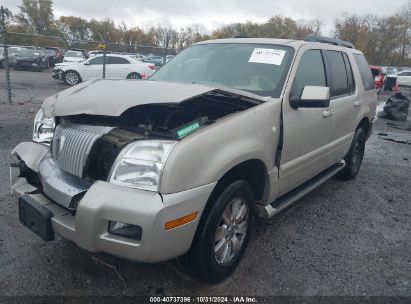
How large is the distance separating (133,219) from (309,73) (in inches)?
95.3

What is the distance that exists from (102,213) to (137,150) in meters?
0.42

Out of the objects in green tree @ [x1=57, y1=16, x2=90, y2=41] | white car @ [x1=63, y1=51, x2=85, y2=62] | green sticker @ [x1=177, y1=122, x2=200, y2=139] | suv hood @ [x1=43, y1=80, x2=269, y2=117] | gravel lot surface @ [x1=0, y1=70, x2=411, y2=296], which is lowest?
gravel lot surface @ [x1=0, y1=70, x2=411, y2=296]

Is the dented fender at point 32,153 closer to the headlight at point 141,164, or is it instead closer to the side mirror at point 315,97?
the headlight at point 141,164

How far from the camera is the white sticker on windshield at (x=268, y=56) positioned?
3242mm

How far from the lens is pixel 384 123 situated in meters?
10.6

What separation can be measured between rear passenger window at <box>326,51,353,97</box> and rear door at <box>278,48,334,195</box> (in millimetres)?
203

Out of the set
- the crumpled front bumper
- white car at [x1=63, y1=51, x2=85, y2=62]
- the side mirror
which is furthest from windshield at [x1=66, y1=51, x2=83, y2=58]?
the crumpled front bumper

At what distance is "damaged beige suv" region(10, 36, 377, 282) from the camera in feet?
6.60

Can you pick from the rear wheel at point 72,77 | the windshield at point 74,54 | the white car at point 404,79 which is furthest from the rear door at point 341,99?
the white car at point 404,79

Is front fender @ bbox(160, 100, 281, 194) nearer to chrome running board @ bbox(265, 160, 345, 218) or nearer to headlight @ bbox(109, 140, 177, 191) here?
headlight @ bbox(109, 140, 177, 191)

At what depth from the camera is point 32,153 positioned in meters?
2.68

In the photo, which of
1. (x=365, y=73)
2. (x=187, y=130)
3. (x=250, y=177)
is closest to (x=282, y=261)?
(x=250, y=177)

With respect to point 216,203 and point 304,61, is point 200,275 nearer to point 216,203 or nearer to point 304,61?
point 216,203

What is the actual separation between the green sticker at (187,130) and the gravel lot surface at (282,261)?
1.17 metres
